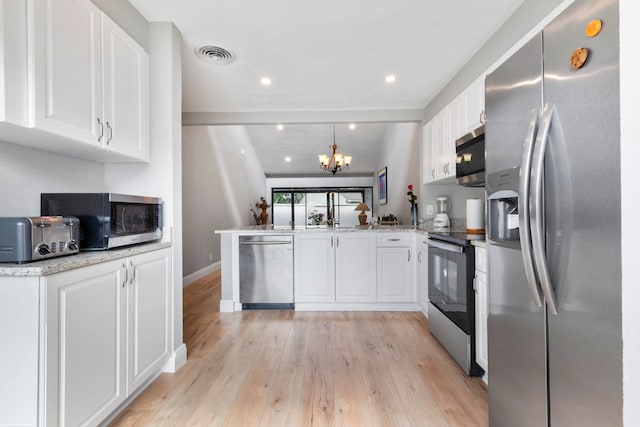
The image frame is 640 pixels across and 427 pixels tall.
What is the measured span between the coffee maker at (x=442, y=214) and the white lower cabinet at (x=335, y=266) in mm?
735

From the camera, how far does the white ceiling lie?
2.10 metres

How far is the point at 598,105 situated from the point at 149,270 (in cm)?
218

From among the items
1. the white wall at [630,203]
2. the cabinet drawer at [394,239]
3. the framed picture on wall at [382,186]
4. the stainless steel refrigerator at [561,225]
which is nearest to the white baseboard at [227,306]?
the cabinet drawer at [394,239]

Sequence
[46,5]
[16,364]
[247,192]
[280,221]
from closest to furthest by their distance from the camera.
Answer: [16,364]
[46,5]
[247,192]
[280,221]

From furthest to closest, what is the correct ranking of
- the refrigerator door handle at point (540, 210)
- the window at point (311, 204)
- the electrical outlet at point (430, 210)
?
the window at point (311, 204)
the electrical outlet at point (430, 210)
the refrigerator door handle at point (540, 210)

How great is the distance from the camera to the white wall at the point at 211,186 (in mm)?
5070

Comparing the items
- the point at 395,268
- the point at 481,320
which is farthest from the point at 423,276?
the point at 481,320

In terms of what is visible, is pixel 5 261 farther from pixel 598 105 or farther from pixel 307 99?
pixel 307 99

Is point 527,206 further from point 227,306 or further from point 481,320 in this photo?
point 227,306

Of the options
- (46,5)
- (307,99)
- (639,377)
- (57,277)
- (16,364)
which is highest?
(307,99)

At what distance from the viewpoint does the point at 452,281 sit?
2412mm

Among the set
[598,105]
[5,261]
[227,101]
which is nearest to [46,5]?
[5,261]

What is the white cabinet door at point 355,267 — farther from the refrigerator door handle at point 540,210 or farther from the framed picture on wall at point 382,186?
the framed picture on wall at point 382,186

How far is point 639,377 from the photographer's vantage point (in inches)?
29.0
